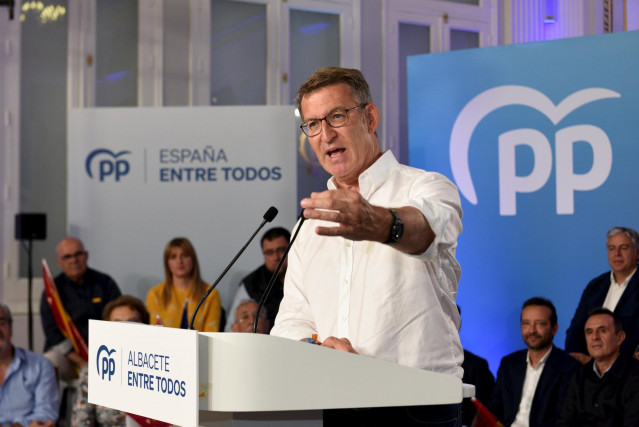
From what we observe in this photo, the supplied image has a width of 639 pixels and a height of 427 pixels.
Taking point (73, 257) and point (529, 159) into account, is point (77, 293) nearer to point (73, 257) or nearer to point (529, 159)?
point (73, 257)

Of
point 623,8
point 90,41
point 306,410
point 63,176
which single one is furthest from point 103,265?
point 623,8

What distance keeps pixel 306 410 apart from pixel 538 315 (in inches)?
135

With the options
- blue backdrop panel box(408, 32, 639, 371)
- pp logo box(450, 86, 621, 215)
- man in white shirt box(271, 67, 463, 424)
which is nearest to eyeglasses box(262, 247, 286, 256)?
blue backdrop panel box(408, 32, 639, 371)

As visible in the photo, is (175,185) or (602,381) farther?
(175,185)

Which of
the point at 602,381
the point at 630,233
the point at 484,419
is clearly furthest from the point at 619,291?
the point at 484,419

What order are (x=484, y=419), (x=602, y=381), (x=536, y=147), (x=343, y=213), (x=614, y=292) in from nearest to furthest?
(x=343, y=213) → (x=602, y=381) → (x=484, y=419) → (x=614, y=292) → (x=536, y=147)

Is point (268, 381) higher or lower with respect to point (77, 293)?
higher

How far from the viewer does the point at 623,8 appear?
9016 millimetres

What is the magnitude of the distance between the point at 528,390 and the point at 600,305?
0.61 m

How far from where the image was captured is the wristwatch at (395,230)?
1469 mm

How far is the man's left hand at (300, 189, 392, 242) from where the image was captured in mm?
1351

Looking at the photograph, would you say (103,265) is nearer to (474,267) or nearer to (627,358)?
(474,267)

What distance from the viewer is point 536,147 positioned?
4.82 meters

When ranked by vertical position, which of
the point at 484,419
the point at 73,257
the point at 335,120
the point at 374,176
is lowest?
the point at 484,419
